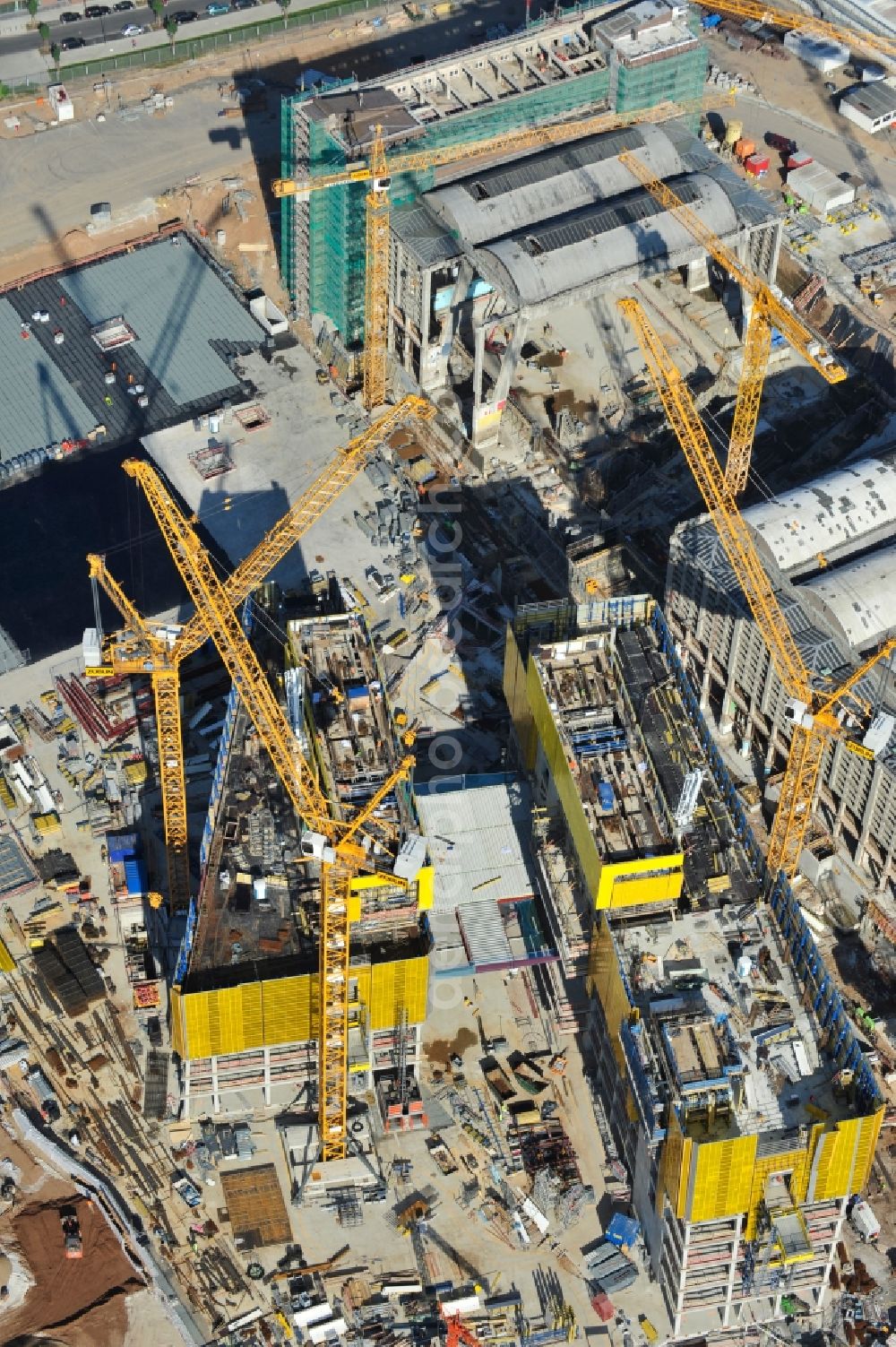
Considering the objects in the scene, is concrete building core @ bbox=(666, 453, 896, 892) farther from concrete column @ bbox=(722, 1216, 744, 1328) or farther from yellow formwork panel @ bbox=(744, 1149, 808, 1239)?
concrete column @ bbox=(722, 1216, 744, 1328)

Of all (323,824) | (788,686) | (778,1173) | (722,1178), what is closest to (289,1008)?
(323,824)

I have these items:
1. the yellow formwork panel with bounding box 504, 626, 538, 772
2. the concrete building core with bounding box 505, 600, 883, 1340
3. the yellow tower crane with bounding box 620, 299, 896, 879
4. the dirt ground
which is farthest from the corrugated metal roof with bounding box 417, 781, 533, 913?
the dirt ground

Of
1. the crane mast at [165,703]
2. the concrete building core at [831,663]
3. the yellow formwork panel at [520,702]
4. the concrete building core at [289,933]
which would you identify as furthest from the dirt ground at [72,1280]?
the concrete building core at [831,663]

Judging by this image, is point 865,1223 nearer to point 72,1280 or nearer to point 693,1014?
point 693,1014

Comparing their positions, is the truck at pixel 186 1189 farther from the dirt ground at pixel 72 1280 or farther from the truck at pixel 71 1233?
the truck at pixel 71 1233

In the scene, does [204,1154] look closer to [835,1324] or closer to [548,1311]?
[548,1311]

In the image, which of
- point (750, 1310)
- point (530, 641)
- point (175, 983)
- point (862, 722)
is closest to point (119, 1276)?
point (175, 983)
